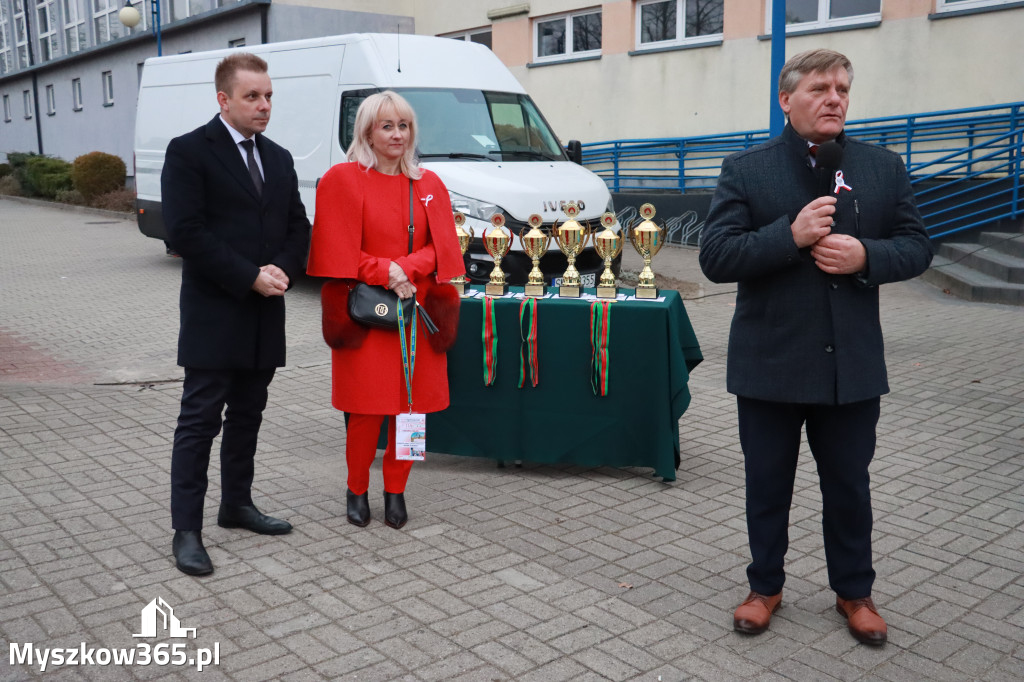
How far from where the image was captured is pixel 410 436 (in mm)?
4555

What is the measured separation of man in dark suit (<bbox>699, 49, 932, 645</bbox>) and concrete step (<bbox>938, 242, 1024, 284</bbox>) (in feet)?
27.4

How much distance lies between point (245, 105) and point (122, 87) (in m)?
28.8

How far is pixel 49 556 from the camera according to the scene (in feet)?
14.0

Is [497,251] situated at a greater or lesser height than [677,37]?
lesser

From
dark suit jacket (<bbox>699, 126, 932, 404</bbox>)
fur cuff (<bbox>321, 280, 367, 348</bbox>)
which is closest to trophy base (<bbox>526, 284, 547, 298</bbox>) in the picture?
fur cuff (<bbox>321, 280, 367, 348</bbox>)

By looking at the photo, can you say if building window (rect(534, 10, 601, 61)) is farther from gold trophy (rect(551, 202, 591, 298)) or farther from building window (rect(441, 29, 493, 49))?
gold trophy (rect(551, 202, 591, 298))

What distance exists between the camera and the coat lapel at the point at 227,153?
4.09m

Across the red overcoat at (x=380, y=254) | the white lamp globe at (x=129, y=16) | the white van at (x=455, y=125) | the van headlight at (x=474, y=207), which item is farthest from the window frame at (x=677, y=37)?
the white lamp globe at (x=129, y=16)

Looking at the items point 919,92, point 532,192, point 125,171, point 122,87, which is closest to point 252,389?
point 532,192

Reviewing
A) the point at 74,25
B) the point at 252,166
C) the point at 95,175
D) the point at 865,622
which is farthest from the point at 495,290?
the point at 74,25

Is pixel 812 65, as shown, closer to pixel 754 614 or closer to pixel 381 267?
pixel 754 614

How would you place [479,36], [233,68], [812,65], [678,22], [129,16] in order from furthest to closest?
1. [129,16]
2. [479,36]
3. [678,22]
4. [233,68]
5. [812,65]

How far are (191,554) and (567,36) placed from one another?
16604 mm

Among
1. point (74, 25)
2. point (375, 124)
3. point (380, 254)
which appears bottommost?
point (380, 254)
